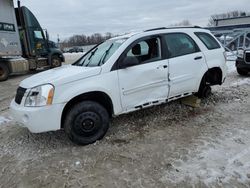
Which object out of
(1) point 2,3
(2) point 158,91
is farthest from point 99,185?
(1) point 2,3

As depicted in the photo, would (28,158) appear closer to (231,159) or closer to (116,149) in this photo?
(116,149)

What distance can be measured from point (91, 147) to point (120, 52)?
5.37ft

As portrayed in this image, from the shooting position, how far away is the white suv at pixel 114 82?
3.54 meters

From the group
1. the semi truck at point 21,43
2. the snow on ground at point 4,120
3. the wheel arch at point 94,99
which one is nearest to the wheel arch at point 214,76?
the wheel arch at point 94,99

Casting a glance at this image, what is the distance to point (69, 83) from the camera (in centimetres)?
359

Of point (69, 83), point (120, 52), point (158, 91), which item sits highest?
point (120, 52)

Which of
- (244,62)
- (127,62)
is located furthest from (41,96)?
(244,62)

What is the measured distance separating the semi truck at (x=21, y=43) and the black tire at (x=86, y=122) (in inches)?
372

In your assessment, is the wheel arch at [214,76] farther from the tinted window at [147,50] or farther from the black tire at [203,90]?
the tinted window at [147,50]

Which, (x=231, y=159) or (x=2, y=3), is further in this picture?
(x=2, y=3)

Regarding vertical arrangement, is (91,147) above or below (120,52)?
below

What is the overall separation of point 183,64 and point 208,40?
Result: 112 centimetres

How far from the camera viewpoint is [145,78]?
420cm

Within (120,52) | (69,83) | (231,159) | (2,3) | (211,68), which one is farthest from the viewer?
(2,3)
